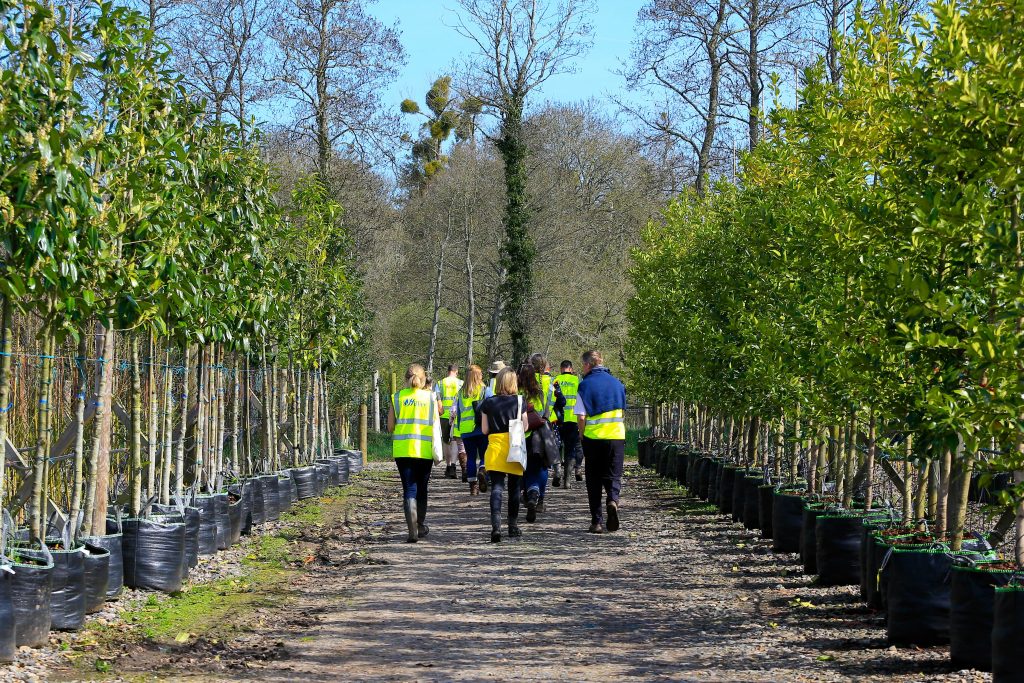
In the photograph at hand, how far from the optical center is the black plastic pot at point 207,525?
400 inches

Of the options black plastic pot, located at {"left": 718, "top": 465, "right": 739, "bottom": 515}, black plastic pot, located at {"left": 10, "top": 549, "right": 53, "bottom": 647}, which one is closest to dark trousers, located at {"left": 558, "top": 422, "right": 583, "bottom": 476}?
black plastic pot, located at {"left": 718, "top": 465, "right": 739, "bottom": 515}

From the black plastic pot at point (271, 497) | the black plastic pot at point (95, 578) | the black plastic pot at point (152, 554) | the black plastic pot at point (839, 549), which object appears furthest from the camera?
the black plastic pot at point (271, 497)

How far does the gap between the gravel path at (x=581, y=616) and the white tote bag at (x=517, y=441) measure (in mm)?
879

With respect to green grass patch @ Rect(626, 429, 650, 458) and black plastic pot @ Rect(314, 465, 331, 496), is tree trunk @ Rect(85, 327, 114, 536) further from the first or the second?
green grass patch @ Rect(626, 429, 650, 458)

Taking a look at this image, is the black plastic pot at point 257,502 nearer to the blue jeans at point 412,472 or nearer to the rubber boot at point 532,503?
the blue jeans at point 412,472

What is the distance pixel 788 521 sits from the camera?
1088 centimetres

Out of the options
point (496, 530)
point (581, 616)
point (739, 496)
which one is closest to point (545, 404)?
point (739, 496)

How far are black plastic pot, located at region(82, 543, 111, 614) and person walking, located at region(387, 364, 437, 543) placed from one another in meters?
4.20

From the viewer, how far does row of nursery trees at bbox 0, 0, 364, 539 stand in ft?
20.0

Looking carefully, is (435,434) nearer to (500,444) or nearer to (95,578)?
(500,444)

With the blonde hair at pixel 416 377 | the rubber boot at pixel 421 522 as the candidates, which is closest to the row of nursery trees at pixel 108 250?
the blonde hair at pixel 416 377

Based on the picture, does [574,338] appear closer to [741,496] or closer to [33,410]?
[741,496]

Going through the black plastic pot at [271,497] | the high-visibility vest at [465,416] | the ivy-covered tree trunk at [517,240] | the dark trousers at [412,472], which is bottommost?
the black plastic pot at [271,497]

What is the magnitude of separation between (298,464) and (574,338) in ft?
69.4
